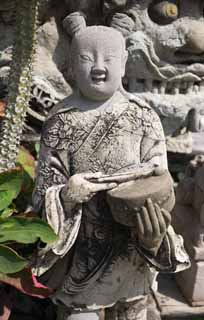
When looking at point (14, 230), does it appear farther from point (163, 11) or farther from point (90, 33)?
point (163, 11)

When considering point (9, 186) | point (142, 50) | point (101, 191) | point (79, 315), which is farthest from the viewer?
point (142, 50)

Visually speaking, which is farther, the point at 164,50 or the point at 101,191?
the point at 164,50

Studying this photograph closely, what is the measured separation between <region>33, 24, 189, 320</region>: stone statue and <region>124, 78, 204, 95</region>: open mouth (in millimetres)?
1981

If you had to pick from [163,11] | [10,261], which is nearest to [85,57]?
[10,261]

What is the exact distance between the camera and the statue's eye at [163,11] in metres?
3.33

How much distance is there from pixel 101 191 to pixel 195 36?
90.2 inches

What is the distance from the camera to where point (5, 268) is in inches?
64.5

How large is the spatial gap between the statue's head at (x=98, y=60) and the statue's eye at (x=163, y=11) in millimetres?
2010

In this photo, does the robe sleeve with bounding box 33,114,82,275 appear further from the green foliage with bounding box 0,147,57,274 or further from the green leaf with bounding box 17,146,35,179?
the green leaf with bounding box 17,146,35,179

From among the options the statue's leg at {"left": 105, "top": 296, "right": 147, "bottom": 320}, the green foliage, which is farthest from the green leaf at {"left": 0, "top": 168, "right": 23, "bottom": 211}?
the statue's leg at {"left": 105, "top": 296, "right": 147, "bottom": 320}

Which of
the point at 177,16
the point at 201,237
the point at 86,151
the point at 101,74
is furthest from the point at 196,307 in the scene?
the point at 177,16

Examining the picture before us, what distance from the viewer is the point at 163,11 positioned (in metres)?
3.34

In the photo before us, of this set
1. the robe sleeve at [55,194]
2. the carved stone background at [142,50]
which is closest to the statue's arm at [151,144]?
the robe sleeve at [55,194]

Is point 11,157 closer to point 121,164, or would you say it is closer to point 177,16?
point 121,164
